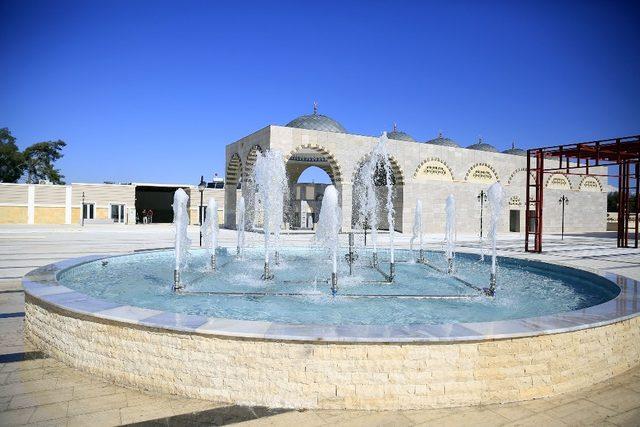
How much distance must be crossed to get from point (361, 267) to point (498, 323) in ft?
18.8

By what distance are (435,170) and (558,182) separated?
12214 mm

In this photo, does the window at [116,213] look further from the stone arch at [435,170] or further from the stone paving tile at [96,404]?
the stone paving tile at [96,404]

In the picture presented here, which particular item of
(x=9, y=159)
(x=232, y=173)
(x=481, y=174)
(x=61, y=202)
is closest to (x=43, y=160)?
(x=9, y=159)

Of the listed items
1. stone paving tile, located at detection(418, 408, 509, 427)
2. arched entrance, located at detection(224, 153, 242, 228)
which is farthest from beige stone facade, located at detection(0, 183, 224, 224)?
stone paving tile, located at detection(418, 408, 509, 427)

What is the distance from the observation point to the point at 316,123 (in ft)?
79.2

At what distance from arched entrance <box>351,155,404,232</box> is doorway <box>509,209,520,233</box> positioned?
958 centimetres

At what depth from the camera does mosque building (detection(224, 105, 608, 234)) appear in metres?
21.9

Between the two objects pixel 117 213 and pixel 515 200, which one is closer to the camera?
pixel 515 200

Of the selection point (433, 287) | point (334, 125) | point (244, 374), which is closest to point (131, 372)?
point (244, 374)

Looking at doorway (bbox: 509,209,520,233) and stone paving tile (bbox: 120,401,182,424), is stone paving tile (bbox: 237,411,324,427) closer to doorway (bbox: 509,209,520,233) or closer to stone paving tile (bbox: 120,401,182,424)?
stone paving tile (bbox: 120,401,182,424)

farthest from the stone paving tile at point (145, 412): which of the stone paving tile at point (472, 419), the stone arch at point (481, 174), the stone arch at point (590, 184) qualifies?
the stone arch at point (590, 184)

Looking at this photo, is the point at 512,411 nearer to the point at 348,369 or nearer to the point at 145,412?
the point at 348,369

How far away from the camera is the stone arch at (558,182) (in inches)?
1191

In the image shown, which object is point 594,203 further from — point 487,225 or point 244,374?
point 244,374
